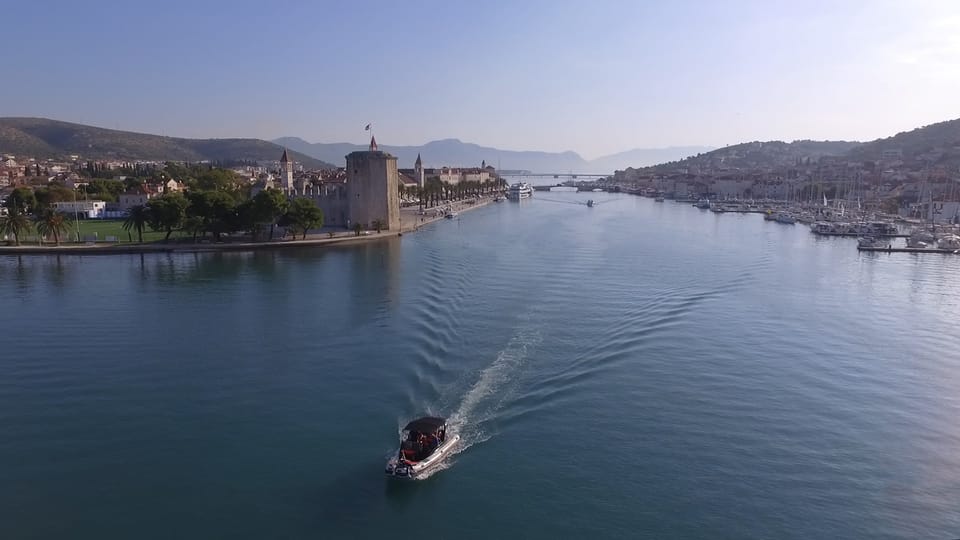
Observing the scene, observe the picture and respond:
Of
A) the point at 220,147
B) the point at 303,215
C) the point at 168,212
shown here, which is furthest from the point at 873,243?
the point at 220,147

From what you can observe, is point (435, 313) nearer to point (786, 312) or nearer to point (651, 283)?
point (651, 283)

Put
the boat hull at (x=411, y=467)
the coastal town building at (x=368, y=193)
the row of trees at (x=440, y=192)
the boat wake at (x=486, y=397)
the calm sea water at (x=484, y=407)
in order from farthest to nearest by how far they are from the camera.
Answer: the row of trees at (x=440, y=192)
the coastal town building at (x=368, y=193)
the boat wake at (x=486, y=397)
the boat hull at (x=411, y=467)
the calm sea water at (x=484, y=407)

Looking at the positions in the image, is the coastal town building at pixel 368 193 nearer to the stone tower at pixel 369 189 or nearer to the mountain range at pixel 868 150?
the stone tower at pixel 369 189

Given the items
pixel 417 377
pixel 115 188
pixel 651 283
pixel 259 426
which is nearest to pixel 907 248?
pixel 651 283

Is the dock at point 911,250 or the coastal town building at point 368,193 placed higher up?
the coastal town building at point 368,193

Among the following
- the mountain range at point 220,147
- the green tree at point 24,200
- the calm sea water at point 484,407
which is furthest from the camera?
the mountain range at point 220,147

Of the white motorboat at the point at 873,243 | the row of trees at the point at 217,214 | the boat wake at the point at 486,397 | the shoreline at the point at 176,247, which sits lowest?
the boat wake at the point at 486,397

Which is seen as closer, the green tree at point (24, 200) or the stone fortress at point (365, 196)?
the green tree at point (24, 200)

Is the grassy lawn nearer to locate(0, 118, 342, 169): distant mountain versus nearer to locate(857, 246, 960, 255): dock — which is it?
locate(857, 246, 960, 255): dock

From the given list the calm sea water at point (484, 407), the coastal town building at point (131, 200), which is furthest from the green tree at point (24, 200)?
the calm sea water at point (484, 407)
